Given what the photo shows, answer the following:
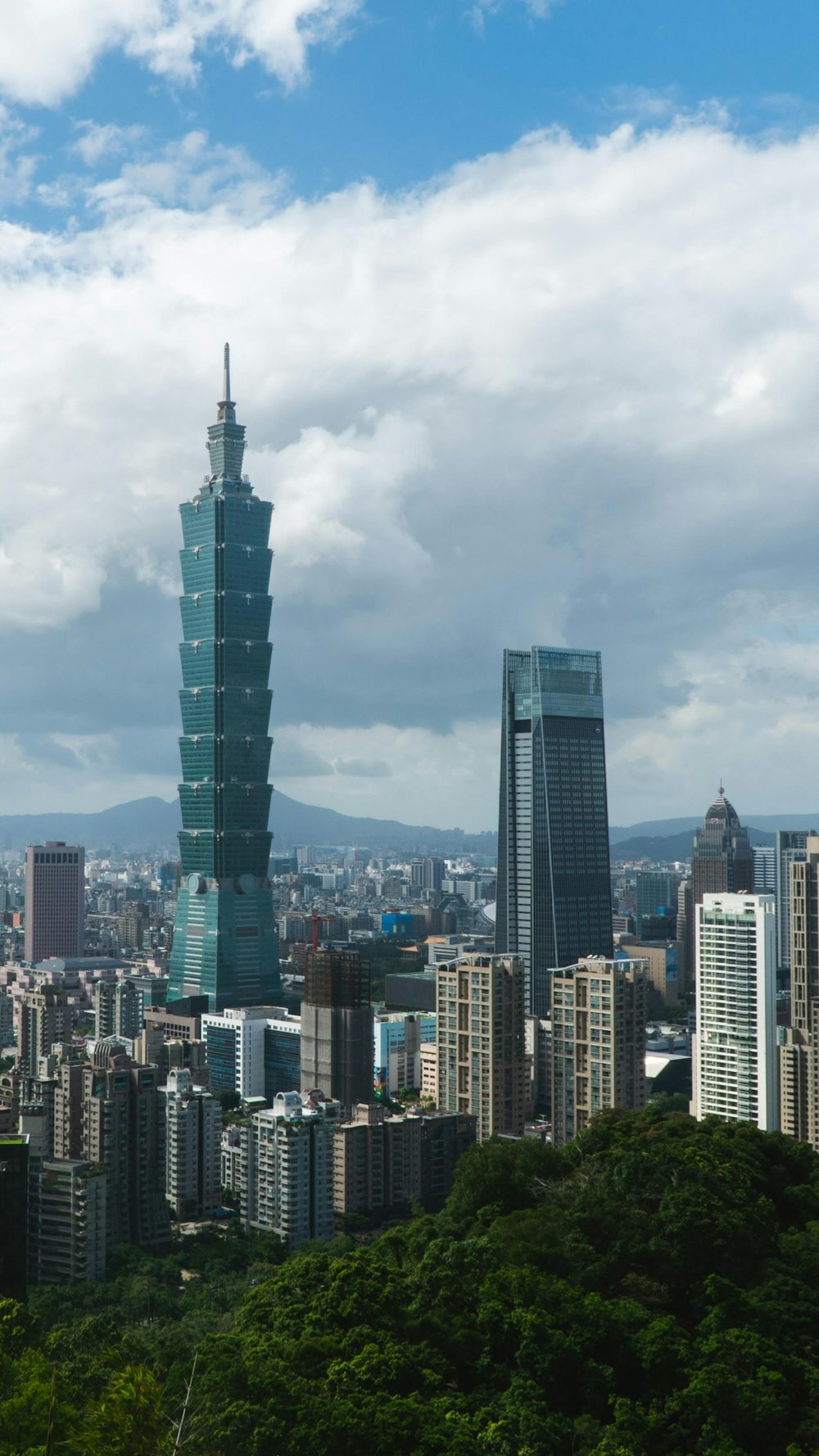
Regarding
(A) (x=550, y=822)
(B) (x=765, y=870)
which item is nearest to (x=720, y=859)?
(B) (x=765, y=870)

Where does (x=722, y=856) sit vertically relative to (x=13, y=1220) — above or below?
above

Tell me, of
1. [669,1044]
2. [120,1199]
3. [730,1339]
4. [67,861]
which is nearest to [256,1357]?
[730,1339]

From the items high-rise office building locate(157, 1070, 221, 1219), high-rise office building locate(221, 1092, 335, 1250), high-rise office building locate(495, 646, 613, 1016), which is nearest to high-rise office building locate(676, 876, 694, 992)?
high-rise office building locate(495, 646, 613, 1016)

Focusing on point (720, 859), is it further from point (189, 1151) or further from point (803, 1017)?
point (189, 1151)

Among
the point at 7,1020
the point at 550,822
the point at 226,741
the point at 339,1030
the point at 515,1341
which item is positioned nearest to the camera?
the point at 515,1341

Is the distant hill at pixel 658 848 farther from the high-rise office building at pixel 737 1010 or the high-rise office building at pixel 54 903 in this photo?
the high-rise office building at pixel 737 1010

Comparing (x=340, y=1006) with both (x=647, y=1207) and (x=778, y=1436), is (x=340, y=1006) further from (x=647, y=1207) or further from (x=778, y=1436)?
(x=778, y=1436)
